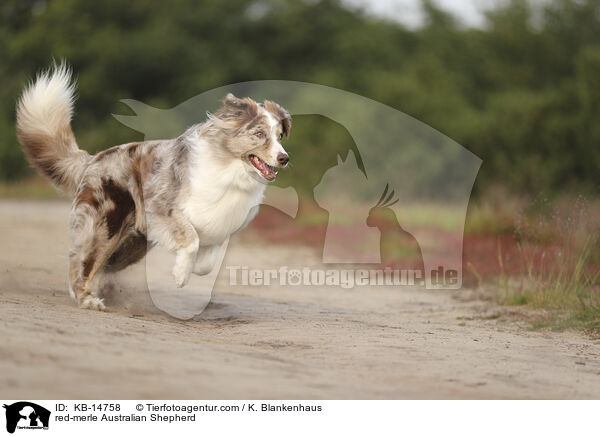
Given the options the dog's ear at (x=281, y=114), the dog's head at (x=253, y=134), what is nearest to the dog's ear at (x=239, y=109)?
the dog's head at (x=253, y=134)

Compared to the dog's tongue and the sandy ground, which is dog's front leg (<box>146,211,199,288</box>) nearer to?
the sandy ground

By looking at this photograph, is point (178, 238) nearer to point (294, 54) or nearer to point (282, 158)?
point (282, 158)

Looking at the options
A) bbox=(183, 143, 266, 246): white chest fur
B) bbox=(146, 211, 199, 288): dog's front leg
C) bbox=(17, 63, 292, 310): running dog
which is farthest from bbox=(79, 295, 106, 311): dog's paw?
bbox=(183, 143, 266, 246): white chest fur

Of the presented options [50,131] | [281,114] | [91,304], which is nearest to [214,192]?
[281,114]

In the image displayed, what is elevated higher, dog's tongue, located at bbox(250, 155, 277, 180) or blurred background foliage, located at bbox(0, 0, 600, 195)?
blurred background foliage, located at bbox(0, 0, 600, 195)

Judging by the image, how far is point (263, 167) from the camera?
271 inches

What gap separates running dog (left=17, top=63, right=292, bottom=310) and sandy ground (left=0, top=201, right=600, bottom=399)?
56 cm

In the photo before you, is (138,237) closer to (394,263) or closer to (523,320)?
(523,320)

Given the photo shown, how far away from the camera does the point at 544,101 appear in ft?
65.1

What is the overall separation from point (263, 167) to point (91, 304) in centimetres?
200

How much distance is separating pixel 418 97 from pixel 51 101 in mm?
18324

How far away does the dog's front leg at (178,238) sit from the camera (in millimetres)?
6754

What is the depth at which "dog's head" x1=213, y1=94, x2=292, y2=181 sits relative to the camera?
684 cm
